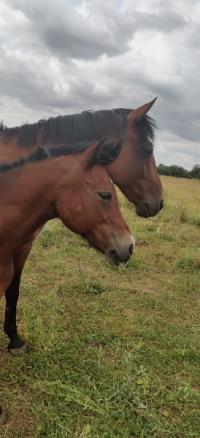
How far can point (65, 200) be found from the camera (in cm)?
310

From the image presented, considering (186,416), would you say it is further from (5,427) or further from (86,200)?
(86,200)

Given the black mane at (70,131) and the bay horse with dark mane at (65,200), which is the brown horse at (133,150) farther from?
the bay horse with dark mane at (65,200)

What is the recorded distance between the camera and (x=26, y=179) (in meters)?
3.18

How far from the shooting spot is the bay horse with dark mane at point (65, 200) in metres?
3.09

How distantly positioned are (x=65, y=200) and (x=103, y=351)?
84.9 inches

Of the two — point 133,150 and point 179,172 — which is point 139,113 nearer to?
point 133,150

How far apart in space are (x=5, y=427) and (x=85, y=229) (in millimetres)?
1666

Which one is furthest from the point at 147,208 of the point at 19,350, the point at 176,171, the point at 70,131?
the point at 176,171

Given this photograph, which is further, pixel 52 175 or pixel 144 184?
pixel 144 184

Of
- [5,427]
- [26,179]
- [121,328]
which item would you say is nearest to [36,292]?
[121,328]

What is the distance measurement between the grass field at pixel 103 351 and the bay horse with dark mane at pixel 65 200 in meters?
1.31

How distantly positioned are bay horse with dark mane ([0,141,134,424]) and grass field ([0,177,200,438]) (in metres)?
1.31

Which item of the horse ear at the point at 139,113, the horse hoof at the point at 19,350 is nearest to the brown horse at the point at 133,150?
the horse ear at the point at 139,113

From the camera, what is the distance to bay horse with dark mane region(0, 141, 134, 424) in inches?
122
